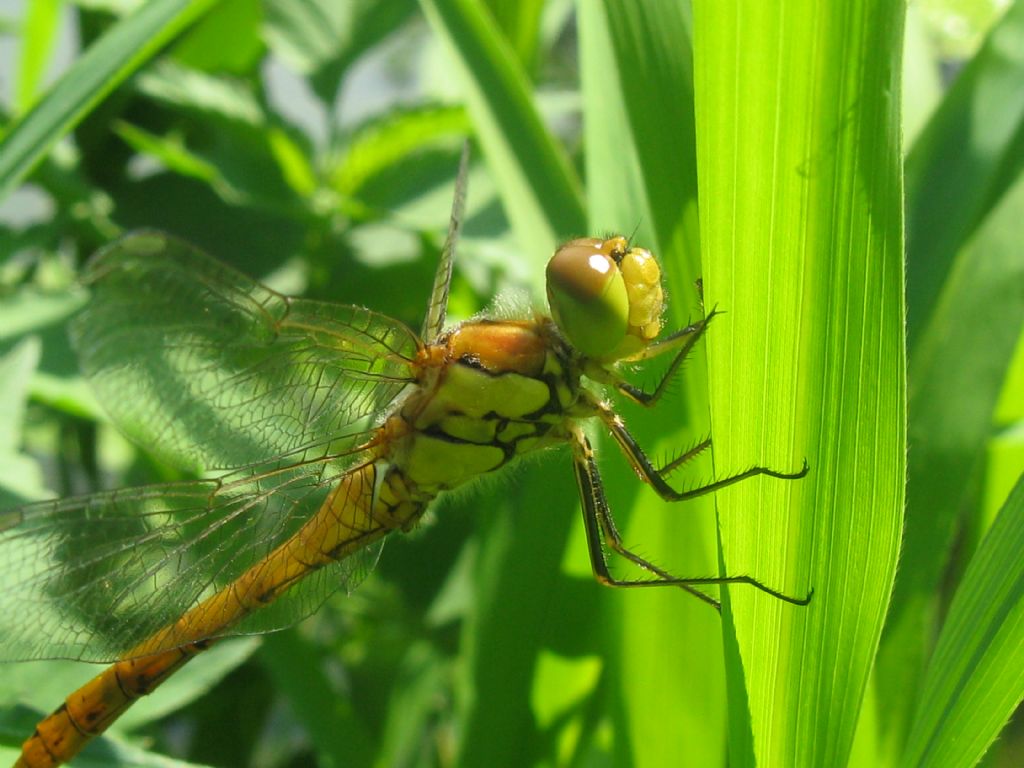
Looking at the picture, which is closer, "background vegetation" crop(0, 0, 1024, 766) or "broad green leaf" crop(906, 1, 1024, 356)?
"background vegetation" crop(0, 0, 1024, 766)

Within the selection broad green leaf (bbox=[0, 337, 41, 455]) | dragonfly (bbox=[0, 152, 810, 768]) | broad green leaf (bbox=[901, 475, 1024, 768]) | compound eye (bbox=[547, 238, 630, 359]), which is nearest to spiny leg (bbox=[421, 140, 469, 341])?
dragonfly (bbox=[0, 152, 810, 768])

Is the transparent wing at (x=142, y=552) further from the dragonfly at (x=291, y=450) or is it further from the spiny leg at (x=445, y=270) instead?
the spiny leg at (x=445, y=270)

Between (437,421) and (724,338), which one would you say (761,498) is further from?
(437,421)

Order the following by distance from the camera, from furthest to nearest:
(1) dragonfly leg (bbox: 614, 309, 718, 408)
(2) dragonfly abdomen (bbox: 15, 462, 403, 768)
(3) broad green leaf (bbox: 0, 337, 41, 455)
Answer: (3) broad green leaf (bbox: 0, 337, 41, 455) → (2) dragonfly abdomen (bbox: 15, 462, 403, 768) → (1) dragonfly leg (bbox: 614, 309, 718, 408)

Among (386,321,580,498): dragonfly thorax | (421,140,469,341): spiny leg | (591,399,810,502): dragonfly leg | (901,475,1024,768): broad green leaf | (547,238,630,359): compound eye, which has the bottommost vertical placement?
(901,475,1024,768): broad green leaf

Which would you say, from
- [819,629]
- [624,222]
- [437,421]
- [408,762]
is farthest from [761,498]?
[408,762]

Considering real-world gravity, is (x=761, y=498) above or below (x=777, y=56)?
below

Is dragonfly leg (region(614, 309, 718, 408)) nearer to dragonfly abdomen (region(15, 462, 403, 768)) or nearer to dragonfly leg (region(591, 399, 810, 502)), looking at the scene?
dragonfly leg (region(591, 399, 810, 502))
